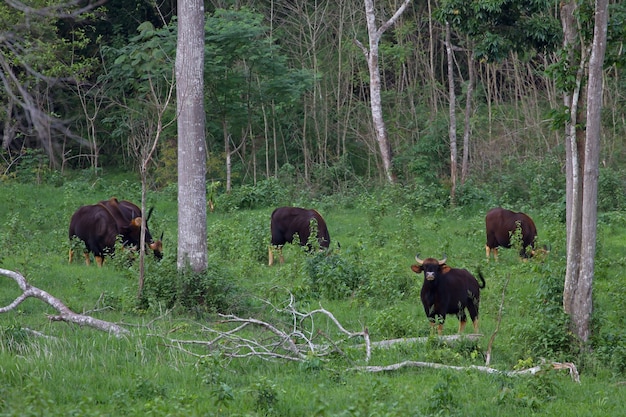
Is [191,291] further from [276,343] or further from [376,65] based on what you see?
[376,65]

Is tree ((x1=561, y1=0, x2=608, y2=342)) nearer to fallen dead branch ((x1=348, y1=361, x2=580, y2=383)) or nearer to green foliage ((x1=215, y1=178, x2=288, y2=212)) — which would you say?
fallen dead branch ((x1=348, y1=361, x2=580, y2=383))

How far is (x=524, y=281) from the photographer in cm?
1535

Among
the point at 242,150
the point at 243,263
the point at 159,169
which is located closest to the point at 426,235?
the point at 243,263

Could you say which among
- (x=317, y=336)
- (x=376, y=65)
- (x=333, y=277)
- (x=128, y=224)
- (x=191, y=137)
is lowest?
(x=317, y=336)

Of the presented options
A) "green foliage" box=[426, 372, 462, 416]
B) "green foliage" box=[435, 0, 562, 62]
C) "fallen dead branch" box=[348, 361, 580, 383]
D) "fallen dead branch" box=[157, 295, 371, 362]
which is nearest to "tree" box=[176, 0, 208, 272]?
"fallen dead branch" box=[157, 295, 371, 362]

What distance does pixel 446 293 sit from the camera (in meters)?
12.2

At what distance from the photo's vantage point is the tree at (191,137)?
13359 millimetres

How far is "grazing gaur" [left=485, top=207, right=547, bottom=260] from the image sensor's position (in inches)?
693

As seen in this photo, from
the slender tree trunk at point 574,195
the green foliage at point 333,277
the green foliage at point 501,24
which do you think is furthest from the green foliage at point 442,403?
→ the green foliage at point 501,24

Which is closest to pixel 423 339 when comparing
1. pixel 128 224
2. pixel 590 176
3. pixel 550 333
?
pixel 550 333

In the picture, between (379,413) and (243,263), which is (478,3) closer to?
(243,263)

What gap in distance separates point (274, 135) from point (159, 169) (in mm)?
3925

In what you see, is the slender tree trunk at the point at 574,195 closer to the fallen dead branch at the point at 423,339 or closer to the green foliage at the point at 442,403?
the fallen dead branch at the point at 423,339

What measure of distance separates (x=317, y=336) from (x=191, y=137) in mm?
3860
